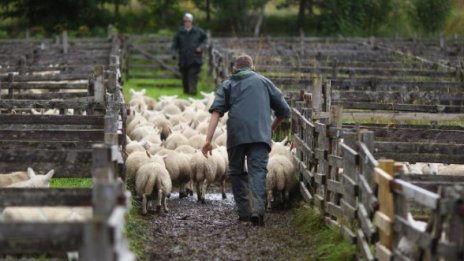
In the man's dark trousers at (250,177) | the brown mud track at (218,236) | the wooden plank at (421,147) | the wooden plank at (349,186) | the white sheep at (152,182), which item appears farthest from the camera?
the white sheep at (152,182)

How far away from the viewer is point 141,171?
11961 mm

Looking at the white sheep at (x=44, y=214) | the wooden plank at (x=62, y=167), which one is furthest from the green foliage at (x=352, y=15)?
the white sheep at (x=44, y=214)

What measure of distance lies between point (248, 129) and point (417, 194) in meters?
4.70

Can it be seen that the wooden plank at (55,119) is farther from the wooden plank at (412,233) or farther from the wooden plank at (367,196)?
the wooden plank at (412,233)

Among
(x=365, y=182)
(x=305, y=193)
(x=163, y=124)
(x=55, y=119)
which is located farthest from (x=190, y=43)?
(x=365, y=182)

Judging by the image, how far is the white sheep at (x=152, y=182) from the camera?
11883 mm

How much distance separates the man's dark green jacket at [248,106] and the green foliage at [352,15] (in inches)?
1495

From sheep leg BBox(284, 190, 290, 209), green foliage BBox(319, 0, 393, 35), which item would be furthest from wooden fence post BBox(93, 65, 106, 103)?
green foliage BBox(319, 0, 393, 35)

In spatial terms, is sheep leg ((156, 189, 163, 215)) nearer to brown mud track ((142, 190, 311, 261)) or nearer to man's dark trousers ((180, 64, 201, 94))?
brown mud track ((142, 190, 311, 261))

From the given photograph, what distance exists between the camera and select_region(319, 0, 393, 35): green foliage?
49625 mm

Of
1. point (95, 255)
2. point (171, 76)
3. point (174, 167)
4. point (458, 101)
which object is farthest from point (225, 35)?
point (95, 255)

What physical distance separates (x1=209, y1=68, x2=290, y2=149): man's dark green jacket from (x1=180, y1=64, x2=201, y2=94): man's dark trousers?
49.9 feet

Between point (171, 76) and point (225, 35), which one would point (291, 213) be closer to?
point (171, 76)

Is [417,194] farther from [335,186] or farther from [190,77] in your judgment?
[190,77]
